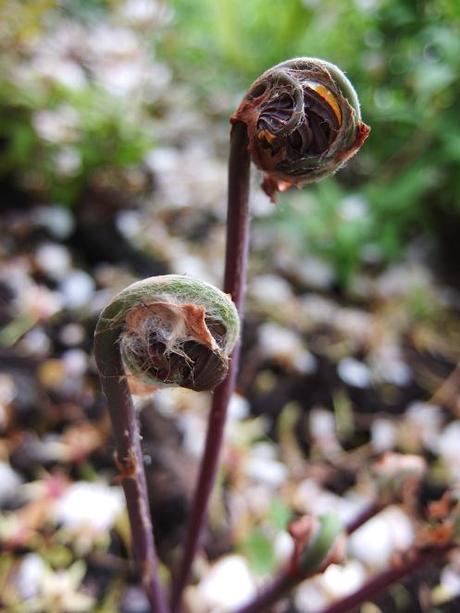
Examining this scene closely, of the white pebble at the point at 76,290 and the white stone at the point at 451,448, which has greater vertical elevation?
the white stone at the point at 451,448

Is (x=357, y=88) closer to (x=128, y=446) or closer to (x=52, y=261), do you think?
(x=52, y=261)

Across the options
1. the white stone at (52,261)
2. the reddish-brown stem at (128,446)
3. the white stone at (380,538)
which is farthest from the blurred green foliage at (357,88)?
the reddish-brown stem at (128,446)

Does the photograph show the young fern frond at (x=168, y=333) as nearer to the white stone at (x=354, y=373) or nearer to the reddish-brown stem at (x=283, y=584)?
Result: the reddish-brown stem at (x=283, y=584)

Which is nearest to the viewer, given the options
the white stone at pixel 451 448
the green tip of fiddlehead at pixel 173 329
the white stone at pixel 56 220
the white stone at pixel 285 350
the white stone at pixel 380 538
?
the green tip of fiddlehead at pixel 173 329

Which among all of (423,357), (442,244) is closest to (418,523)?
(423,357)

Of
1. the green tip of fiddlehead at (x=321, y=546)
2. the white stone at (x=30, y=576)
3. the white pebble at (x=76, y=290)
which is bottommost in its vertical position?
the white stone at (x=30, y=576)

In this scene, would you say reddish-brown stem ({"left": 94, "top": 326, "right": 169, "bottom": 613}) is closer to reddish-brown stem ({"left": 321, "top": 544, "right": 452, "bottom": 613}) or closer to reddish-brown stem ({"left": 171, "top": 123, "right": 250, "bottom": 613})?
reddish-brown stem ({"left": 171, "top": 123, "right": 250, "bottom": 613})

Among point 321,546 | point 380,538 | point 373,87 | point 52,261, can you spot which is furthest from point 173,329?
point 373,87

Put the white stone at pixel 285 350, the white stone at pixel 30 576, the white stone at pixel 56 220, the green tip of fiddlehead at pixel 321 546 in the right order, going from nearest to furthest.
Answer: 1. the green tip of fiddlehead at pixel 321 546
2. the white stone at pixel 30 576
3. the white stone at pixel 285 350
4. the white stone at pixel 56 220
